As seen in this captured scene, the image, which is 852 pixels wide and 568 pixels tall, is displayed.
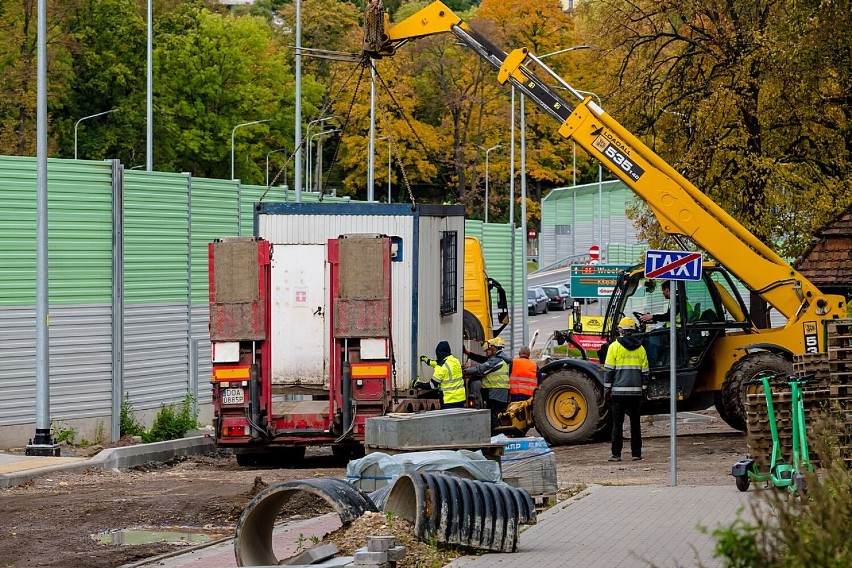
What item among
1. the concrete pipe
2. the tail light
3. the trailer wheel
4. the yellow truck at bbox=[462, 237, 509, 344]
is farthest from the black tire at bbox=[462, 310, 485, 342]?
the concrete pipe

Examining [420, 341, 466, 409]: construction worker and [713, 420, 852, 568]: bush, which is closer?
[713, 420, 852, 568]: bush

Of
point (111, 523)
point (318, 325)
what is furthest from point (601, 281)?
point (111, 523)

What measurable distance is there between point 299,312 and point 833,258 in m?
9.58

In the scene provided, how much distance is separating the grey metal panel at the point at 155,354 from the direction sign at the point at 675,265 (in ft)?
29.5

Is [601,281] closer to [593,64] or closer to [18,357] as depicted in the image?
[593,64]

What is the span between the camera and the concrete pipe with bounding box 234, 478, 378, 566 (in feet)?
35.7

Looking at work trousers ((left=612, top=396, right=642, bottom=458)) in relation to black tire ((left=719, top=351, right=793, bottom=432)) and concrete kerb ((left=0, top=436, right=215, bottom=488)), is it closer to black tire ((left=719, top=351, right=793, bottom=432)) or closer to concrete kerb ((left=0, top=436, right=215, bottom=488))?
black tire ((left=719, top=351, right=793, bottom=432))

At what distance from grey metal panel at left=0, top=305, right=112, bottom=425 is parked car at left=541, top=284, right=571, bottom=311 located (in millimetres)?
53806

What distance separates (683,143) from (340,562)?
21.8 metres

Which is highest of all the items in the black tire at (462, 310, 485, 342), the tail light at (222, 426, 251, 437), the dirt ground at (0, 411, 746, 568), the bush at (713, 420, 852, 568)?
the black tire at (462, 310, 485, 342)

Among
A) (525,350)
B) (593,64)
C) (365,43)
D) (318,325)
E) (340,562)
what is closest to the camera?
(340,562)

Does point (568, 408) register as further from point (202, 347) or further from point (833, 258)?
point (202, 347)

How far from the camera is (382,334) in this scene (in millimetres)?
18234

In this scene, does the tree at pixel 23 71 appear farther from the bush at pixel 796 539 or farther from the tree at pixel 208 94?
the bush at pixel 796 539
